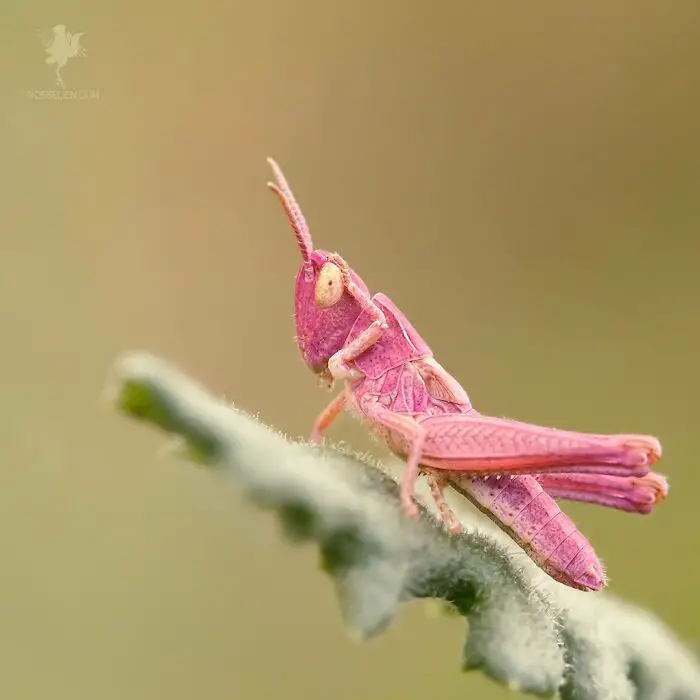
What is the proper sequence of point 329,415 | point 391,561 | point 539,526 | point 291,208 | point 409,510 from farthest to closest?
point 329,415
point 291,208
point 539,526
point 409,510
point 391,561

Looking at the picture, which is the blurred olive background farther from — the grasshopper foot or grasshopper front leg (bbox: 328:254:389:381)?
the grasshopper foot

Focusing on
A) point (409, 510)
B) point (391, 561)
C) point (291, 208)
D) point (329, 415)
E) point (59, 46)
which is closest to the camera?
point (391, 561)

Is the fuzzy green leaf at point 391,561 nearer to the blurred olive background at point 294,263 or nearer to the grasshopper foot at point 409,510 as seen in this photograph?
the grasshopper foot at point 409,510

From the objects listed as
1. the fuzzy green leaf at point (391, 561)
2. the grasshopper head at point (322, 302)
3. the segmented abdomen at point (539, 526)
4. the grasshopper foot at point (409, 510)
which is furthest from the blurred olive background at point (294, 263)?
the grasshopper foot at point (409, 510)

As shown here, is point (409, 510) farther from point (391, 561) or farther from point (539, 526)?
point (539, 526)

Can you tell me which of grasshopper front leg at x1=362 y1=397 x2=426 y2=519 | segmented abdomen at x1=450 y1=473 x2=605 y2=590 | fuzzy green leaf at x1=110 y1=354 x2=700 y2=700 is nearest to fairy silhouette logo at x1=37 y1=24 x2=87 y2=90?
grasshopper front leg at x1=362 y1=397 x2=426 y2=519

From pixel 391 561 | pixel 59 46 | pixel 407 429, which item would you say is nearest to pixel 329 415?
pixel 407 429
